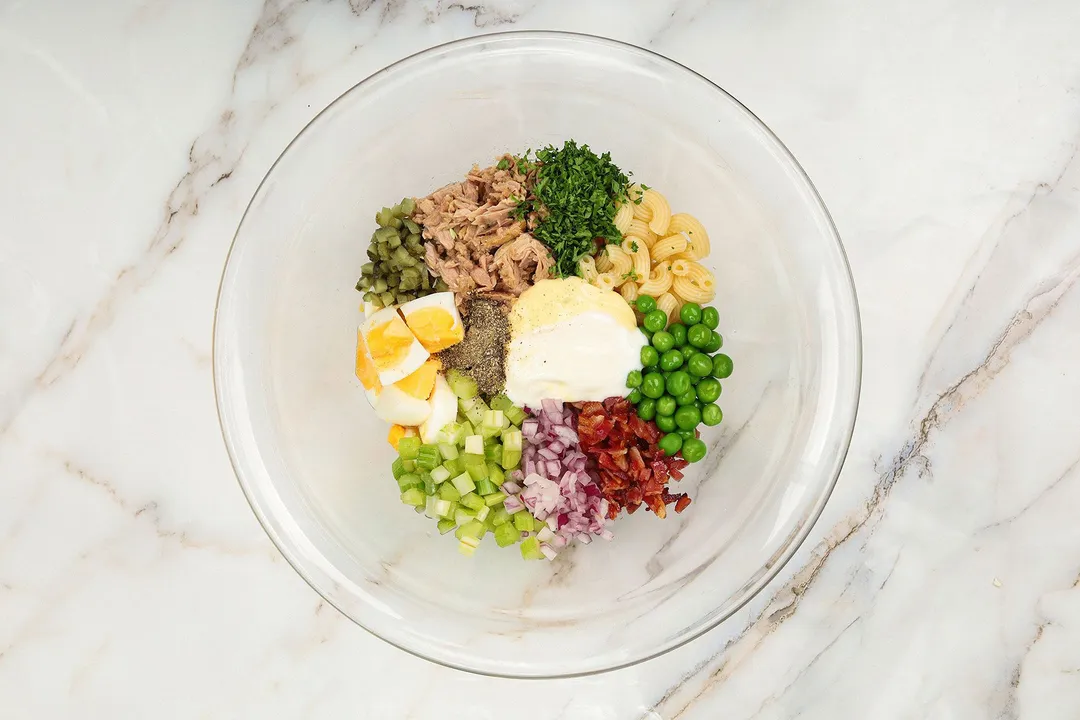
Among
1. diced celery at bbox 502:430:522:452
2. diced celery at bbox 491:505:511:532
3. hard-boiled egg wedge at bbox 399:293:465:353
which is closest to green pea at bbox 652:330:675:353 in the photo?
diced celery at bbox 502:430:522:452

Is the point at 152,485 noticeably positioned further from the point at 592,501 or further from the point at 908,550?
the point at 908,550

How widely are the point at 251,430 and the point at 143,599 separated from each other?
962 mm

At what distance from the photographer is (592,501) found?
2744 millimetres

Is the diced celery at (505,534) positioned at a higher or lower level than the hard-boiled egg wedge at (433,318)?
lower

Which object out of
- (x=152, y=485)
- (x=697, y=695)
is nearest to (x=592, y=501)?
(x=697, y=695)

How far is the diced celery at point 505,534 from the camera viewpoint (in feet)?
9.17

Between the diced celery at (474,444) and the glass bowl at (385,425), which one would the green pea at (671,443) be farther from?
the diced celery at (474,444)

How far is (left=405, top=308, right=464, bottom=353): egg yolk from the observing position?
272 cm

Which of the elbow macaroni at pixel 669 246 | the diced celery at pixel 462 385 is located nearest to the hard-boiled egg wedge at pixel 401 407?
the diced celery at pixel 462 385

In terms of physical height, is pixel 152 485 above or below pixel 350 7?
below

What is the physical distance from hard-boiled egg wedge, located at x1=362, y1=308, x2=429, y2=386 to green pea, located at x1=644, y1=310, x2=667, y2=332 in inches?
31.3

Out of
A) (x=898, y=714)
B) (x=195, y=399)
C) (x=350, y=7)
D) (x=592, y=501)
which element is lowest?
(x=898, y=714)

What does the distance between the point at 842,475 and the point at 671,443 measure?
80 cm

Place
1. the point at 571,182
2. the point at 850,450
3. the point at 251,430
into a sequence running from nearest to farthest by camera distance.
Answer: the point at 571,182
the point at 251,430
the point at 850,450
